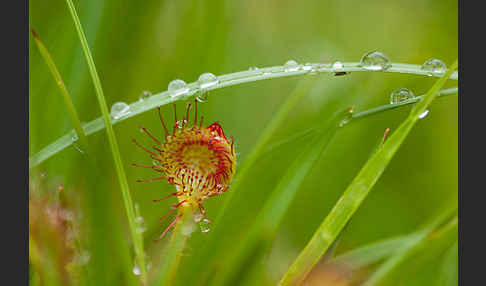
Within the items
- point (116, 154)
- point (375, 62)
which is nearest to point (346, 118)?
point (375, 62)

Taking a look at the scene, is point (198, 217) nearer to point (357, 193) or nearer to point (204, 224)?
point (204, 224)

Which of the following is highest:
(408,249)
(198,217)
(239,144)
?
(239,144)

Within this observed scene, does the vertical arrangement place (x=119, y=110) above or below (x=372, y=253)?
above

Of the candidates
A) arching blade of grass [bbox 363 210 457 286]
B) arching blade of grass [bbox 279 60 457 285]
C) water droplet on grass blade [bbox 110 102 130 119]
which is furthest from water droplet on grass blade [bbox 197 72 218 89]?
arching blade of grass [bbox 363 210 457 286]

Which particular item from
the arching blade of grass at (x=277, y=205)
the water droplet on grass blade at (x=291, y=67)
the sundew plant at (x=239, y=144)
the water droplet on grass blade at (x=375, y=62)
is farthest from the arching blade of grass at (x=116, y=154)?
the water droplet on grass blade at (x=375, y=62)

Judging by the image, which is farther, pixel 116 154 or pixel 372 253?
pixel 372 253

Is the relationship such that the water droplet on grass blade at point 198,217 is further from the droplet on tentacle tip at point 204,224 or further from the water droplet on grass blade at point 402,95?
the water droplet on grass blade at point 402,95

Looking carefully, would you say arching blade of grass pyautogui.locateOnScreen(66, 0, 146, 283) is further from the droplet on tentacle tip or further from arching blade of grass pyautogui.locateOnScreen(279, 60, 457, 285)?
arching blade of grass pyautogui.locateOnScreen(279, 60, 457, 285)
